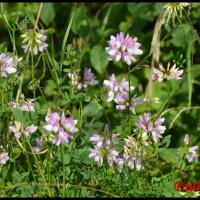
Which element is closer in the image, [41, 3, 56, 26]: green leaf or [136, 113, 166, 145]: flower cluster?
[136, 113, 166, 145]: flower cluster

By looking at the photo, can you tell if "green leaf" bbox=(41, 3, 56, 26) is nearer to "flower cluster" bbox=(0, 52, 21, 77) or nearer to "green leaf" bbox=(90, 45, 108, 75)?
"green leaf" bbox=(90, 45, 108, 75)

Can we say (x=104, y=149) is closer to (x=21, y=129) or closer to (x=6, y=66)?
(x=21, y=129)

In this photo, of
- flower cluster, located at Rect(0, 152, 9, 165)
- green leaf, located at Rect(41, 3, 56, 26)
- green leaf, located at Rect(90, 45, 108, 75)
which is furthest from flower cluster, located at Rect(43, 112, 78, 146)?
green leaf, located at Rect(41, 3, 56, 26)

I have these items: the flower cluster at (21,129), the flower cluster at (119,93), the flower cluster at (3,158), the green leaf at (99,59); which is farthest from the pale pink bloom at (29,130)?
the green leaf at (99,59)

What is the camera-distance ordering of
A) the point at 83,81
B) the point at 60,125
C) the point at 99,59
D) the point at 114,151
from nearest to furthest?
the point at 60,125
the point at 114,151
the point at 83,81
the point at 99,59

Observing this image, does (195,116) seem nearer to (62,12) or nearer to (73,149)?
(73,149)

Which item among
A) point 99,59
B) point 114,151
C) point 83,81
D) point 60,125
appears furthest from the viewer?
point 99,59

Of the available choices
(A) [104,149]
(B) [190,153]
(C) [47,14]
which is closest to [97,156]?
(A) [104,149]

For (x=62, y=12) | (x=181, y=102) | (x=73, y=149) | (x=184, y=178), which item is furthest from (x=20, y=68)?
(x=62, y=12)
